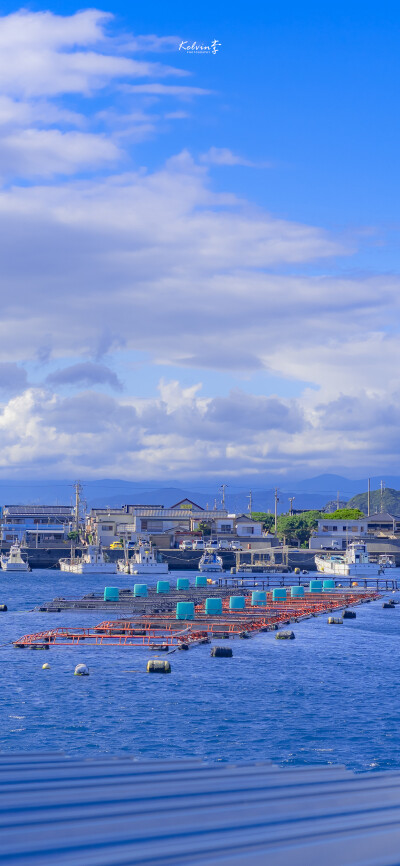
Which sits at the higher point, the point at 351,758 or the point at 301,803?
the point at 301,803

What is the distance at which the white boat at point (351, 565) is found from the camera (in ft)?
432

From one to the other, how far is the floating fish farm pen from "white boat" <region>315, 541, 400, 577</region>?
4969 cm

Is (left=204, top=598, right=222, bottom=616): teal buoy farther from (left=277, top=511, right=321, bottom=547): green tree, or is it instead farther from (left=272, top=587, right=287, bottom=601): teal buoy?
(left=277, top=511, right=321, bottom=547): green tree

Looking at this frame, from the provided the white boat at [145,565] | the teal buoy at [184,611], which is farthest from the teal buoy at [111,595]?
the white boat at [145,565]

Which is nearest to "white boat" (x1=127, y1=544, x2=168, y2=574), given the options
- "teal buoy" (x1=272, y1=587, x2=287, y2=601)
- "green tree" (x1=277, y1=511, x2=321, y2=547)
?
"teal buoy" (x1=272, y1=587, x2=287, y2=601)

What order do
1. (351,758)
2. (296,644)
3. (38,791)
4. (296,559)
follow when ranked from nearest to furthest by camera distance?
(38,791), (351,758), (296,644), (296,559)

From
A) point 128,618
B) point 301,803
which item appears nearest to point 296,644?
point 128,618

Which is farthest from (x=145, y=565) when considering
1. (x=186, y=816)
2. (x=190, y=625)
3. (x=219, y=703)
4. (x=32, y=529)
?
(x=186, y=816)

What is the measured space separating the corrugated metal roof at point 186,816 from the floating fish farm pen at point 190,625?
39.5 meters

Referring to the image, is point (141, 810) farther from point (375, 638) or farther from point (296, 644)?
point (375, 638)

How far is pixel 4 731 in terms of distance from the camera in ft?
95.8

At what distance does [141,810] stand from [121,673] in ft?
111

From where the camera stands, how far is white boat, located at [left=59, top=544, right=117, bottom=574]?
135 m

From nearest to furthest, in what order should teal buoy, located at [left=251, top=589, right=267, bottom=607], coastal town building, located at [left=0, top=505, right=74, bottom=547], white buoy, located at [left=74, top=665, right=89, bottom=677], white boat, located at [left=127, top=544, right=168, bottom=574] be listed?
white buoy, located at [left=74, top=665, right=89, bottom=677] < teal buoy, located at [left=251, top=589, right=267, bottom=607] < white boat, located at [left=127, top=544, right=168, bottom=574] < coastal town building, located at [left=0, top=505, right=74, bottom=547]
